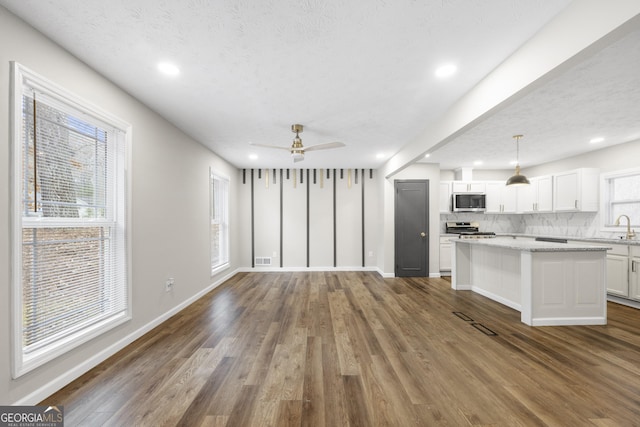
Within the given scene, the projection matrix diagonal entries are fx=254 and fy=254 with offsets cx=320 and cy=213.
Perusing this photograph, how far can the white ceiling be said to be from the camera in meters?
1.66

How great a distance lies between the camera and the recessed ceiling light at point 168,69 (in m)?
2.20

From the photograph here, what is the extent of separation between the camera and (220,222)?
5.68 meters

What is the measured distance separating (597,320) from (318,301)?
367cm

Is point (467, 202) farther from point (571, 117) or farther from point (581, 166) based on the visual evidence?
point (571, 117)

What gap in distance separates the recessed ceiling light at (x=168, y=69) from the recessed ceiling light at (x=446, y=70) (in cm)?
235

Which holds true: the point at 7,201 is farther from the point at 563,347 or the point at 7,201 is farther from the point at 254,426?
the point at 563,347

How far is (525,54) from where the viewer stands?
6.35ft

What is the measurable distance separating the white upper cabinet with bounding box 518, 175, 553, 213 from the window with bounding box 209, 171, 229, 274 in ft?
23.2

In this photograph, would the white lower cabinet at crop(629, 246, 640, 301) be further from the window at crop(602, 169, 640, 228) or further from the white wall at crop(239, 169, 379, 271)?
the white wall at crop(239, 169, 379, 271)

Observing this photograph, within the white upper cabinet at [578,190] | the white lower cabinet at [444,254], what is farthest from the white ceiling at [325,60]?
the white lower cabinet at [444,254]

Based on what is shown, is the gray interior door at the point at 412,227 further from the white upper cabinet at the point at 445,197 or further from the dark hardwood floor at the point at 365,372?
the dark hardwood floor at the point at 365,372

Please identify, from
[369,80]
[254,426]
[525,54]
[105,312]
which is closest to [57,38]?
[105,312]

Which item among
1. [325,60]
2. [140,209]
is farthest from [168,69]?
[140,209]

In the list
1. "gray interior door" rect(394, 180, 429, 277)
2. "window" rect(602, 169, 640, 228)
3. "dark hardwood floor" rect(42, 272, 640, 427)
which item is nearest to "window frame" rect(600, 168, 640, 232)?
"window" rect(602, 169, 640, 228)
